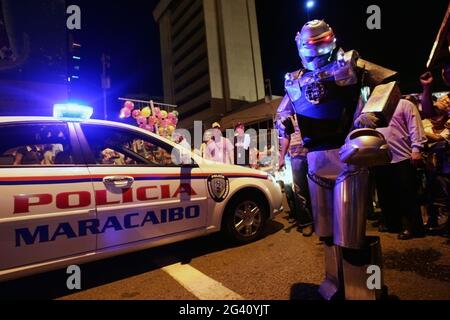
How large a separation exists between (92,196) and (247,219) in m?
2.08

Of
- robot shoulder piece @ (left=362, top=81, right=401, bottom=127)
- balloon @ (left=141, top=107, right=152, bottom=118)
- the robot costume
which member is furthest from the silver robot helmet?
balloon @ (left=141, top=107, right=152, bottom=118)

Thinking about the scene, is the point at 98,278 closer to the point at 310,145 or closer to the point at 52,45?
the point at 310,145

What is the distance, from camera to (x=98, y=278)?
3.34 meters

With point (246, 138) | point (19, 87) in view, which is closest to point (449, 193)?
point (246, 138)

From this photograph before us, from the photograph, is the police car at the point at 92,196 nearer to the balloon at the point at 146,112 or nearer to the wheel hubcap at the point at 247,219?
the wheel hubcap at the point at 247,219

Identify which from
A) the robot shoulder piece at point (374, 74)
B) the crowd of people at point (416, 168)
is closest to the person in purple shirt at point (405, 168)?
the crowd of people at point (416, 168)

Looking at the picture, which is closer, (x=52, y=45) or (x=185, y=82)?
(x=52, y=45)

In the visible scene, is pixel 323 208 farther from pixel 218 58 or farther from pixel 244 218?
pixel 218 58

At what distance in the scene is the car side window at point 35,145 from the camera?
9.70 feet

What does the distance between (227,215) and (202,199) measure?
478 millimetres

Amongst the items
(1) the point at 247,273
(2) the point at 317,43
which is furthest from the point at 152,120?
(2) the point at 317,43

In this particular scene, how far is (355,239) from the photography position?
6.87 ft

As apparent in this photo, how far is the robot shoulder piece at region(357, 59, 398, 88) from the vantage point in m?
2.26

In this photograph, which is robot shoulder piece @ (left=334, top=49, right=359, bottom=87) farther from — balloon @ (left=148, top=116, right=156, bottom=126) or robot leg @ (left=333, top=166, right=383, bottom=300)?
balloon @ (left=148, top=116, right=156, bottom=126)
